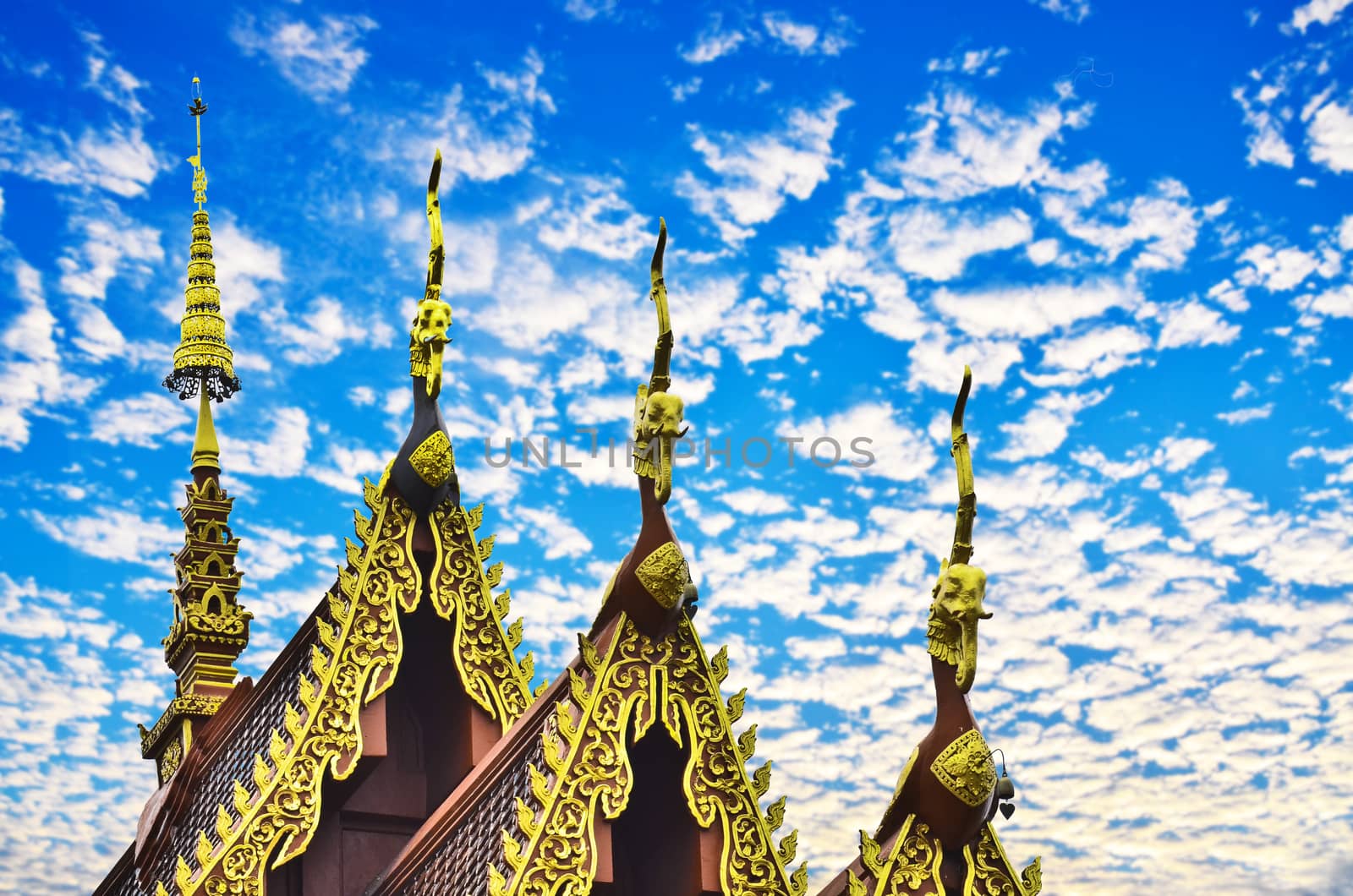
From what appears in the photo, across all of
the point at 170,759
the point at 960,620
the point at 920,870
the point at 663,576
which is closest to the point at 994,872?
the point at 920,870

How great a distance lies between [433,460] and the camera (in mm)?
12344

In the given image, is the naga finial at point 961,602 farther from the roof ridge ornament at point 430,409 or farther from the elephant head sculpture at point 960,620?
the roof ridge ornament at point 430,409

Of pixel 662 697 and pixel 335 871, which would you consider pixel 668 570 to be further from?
pixel 335 871

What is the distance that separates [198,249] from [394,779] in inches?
253

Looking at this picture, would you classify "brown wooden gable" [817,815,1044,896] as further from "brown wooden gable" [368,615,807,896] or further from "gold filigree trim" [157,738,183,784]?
"gold filigree trim" [157,738,183,784]

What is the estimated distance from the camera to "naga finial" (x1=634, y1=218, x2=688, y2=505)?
10445 mm

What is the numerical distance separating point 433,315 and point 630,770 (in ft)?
13.1

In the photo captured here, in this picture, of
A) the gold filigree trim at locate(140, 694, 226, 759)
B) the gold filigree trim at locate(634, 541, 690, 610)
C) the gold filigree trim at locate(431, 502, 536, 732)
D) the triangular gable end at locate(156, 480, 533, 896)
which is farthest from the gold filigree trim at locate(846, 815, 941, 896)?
the gold filigree trim at locate(140, 694, 226, 759)

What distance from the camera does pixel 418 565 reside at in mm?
12266

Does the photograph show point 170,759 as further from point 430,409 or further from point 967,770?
point 967,770

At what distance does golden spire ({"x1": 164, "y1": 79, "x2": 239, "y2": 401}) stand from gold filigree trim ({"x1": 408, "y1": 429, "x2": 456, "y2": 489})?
4.51 m

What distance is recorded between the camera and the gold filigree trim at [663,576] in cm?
1023

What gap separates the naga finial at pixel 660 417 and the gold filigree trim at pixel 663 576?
0.33m

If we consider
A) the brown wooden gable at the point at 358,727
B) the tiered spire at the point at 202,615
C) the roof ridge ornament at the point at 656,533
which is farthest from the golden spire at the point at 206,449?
the roof ridge ornament at the point at 656,533
